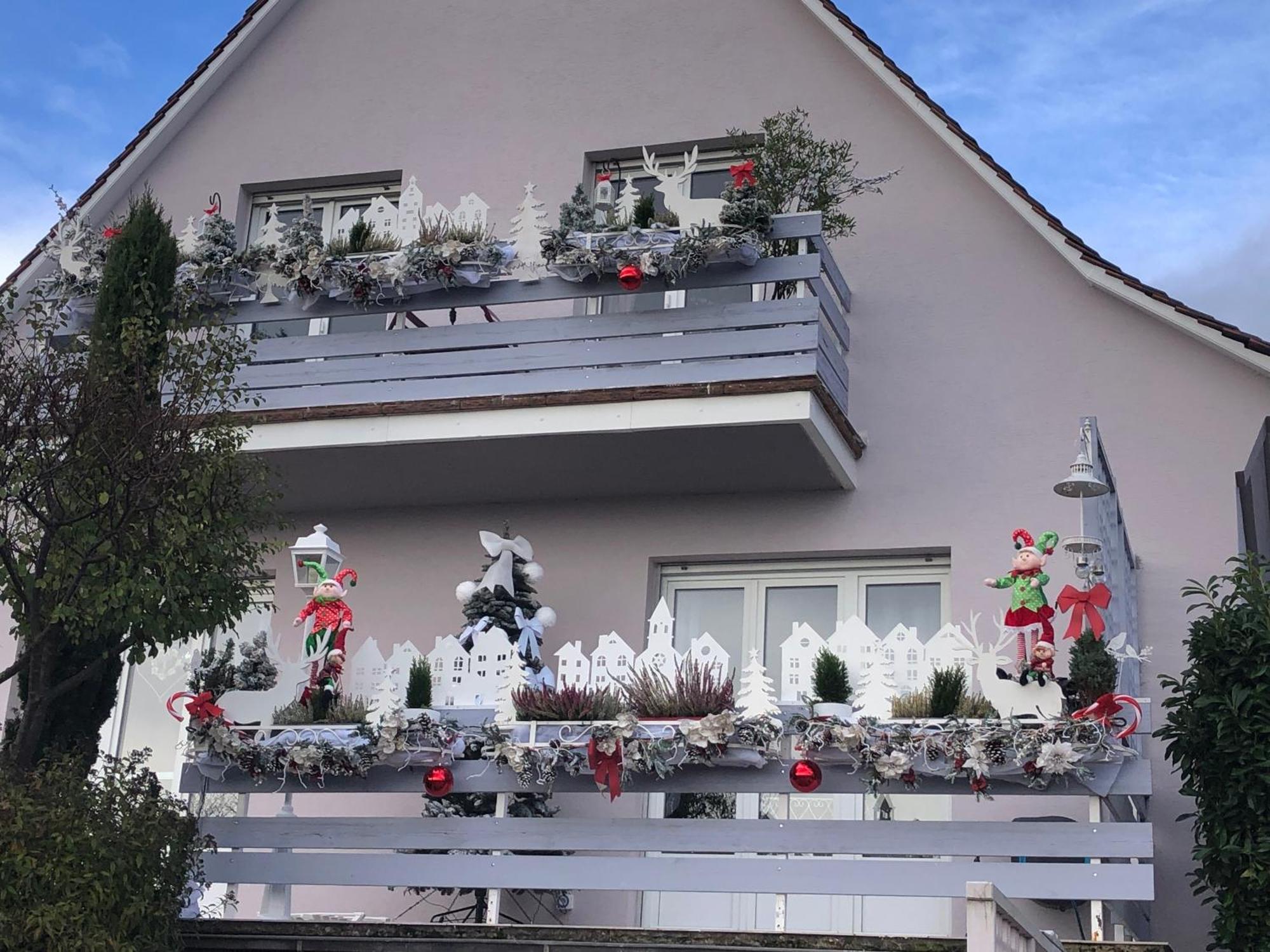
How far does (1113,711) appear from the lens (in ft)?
31.1

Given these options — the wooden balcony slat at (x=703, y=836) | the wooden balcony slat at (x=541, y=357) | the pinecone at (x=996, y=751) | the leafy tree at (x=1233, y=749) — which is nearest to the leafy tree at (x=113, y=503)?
the wooden balcony slat at (x=703, y=836)

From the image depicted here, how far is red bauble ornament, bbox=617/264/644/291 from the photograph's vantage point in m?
12.5

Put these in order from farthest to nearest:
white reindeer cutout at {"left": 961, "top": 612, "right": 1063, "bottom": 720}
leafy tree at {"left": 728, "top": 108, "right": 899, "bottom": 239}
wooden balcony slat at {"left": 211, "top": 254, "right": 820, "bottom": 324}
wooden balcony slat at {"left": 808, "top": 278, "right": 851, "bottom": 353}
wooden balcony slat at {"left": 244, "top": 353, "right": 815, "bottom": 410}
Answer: leafy tree at {"left": 728, "top": 108, "right": 899, "bottom": 239}, wooden balcony slat at {"left": 808, "top": 278, "right": 851, "bottom": 353}, wooden balcony slat at {"left": 211, "top": 254, "right": 820, "bottom": 324}, wooden balcony slat at {"left": 244, "top": 353, "right": 815, "bottom": 410}, white reindeer cutout at {"left": 961, "top": 612, "right": 1063, "bottom": 720}

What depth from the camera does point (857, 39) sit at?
14383mm

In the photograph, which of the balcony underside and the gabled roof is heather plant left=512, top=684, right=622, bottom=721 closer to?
the balcony underside

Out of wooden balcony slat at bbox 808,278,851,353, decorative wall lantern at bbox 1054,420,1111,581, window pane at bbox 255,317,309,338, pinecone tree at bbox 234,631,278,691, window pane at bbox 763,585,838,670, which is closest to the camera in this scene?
decorative wall lantern at bbox 1054,420,1111,581

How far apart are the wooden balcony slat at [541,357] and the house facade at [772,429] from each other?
0.09 meters

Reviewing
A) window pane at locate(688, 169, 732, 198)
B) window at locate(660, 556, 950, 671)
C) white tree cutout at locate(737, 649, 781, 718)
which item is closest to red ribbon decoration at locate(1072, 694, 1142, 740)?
white tree cutout at locate(737, 649, 781, 718)

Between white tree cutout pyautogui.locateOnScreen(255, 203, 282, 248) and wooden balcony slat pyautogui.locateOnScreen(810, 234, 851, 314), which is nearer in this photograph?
wooden balcony slat pyautogui.locateOnScreen(810, 234, 851, 314)

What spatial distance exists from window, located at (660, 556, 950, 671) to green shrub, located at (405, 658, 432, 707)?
2689 mm

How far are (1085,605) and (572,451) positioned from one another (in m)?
4.44

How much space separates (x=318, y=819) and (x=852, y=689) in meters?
3.44

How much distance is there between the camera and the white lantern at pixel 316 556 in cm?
1249

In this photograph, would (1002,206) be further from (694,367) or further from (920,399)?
(694,367)
